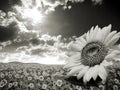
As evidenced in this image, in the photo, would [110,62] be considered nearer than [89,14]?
Yes

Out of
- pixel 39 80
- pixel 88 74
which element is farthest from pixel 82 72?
pixel 39 80

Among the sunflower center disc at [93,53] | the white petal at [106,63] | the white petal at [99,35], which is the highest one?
the white petal at [99,35]

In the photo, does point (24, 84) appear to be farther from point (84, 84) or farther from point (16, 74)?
point (84, 84)

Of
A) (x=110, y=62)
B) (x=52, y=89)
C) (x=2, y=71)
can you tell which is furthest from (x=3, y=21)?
(x=110, y=62)

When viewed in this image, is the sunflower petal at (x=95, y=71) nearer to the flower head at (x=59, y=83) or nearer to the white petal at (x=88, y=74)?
the white petal at (x=88, y=74)

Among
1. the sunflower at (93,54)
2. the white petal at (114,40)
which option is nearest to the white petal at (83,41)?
the sunflower at (93,54)

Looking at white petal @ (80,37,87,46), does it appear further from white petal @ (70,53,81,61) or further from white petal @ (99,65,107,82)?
white petal @ (99,65,107,82)
